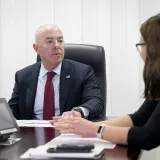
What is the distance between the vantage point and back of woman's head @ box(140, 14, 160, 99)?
161cm

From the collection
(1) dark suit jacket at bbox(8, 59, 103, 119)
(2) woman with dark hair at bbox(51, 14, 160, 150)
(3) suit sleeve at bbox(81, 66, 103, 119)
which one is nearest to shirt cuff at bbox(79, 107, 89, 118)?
(3) suit sleeve at bbox(81, 66, 103, 119)

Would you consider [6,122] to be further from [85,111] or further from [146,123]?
[85,111]

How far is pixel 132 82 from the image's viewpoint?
355cm

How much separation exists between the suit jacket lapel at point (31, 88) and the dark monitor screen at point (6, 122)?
3.33 ft

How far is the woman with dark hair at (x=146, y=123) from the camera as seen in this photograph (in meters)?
1.47

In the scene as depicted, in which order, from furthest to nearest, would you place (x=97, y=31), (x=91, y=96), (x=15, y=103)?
(x=97, y=31), (x=15, y=103), (x=91, y=96)

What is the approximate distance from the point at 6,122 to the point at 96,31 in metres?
2.06

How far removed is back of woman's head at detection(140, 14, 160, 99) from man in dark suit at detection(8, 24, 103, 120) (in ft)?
3.19

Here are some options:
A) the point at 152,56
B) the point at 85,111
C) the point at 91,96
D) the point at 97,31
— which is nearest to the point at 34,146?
the point at 152,56

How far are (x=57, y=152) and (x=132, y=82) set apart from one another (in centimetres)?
233

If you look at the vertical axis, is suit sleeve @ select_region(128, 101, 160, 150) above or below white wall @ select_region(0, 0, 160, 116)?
below

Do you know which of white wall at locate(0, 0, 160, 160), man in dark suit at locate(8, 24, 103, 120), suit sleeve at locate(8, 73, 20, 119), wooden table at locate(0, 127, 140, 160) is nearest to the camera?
wooden table at locate(0, 127, 140, 160)

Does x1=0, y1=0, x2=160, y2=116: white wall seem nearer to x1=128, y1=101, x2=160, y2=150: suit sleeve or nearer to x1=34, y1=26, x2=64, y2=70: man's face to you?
x1=34, y1=26, x2=64, y2=70: man's face

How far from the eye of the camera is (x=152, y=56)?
1629 mm
